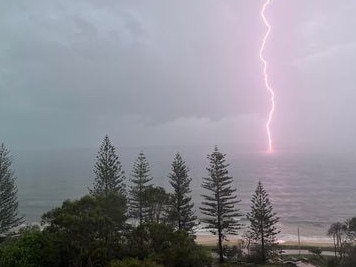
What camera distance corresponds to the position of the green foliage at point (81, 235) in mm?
19203

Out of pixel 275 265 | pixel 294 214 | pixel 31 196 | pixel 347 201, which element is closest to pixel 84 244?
pixel 275 265

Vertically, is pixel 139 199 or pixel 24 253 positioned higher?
pixel 139 199

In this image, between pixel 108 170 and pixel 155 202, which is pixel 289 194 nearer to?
pixel 108 170

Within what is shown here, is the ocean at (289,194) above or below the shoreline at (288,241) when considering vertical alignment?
above

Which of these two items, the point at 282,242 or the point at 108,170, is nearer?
the point at 108,170

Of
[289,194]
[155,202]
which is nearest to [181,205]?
[155,202]

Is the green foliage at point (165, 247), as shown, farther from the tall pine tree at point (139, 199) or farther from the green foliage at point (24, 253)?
the tall pine tree at point (139, 199)

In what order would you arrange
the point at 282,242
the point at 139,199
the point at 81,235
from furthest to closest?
the point at 282,242 → the point at 139,199 → the point at 81,235

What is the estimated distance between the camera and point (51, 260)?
63.2 ft

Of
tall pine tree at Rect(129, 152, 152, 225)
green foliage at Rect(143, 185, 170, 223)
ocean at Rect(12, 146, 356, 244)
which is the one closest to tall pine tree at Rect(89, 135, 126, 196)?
tall pine tree at Rect(129, 152, 152, 225)

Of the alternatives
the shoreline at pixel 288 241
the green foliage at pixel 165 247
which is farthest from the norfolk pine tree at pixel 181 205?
the shoreline at pixel 288 241

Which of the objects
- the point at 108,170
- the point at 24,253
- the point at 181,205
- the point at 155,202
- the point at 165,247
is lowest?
the point at 24,253

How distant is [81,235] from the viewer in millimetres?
19469

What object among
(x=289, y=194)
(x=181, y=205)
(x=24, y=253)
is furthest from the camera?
(x=289, y=194)
